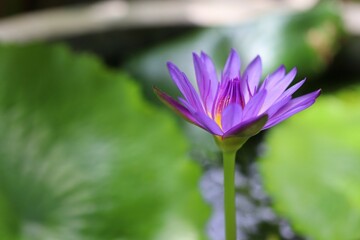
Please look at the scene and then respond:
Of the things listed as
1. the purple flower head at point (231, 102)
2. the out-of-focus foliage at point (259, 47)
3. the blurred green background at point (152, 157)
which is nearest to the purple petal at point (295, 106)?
the purple flower head at point (231, 102)

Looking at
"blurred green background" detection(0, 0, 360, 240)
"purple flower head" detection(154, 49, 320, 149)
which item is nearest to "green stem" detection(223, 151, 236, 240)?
"purple flower head" detection(154, 49, 320, 149)

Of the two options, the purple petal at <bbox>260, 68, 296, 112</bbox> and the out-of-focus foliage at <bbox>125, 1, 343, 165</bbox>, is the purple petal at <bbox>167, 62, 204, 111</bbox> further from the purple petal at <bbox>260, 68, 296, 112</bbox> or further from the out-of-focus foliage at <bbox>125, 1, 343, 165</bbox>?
the out-of-focus foliage at <bbox>125, 1, 343, 165</bbox>

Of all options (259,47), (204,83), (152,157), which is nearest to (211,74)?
(204,83)

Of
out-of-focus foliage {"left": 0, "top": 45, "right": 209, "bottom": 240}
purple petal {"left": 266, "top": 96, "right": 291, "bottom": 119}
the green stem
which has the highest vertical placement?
out-of-focus foliage {"left": 0, "top": 45, "right": 209, "bottom": 240}

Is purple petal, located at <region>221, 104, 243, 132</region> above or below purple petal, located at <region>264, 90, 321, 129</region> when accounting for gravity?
below

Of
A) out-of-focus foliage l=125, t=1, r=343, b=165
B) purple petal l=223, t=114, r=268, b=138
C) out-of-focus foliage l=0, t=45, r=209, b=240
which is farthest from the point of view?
out-of-focus foliage l=125, t=1, r=343, b=165

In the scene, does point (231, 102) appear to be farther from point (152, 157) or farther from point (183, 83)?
point (152, 157)

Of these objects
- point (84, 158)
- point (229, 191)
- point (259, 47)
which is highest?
point (259, 47)
